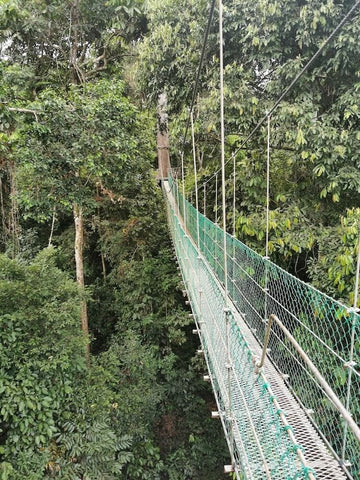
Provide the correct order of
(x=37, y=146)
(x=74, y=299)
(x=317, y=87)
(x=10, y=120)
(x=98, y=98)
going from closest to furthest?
(x=10, y=120), (x=37, y=146), (x=317, y=87), (x=98, y=98), (x=74, y=299)

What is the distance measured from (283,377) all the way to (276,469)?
529 mm

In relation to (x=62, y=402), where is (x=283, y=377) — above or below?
above

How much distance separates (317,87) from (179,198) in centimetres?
190

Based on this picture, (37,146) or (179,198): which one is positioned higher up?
(37,146)

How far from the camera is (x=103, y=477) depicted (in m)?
2.30

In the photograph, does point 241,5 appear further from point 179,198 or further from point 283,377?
point 283,377

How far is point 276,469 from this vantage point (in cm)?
82

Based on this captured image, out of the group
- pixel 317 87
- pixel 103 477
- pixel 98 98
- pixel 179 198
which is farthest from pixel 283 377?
pixel 179 198

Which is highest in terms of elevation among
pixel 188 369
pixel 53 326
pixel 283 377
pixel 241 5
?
pixel 241 5

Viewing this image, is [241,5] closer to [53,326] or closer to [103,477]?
[53,326]

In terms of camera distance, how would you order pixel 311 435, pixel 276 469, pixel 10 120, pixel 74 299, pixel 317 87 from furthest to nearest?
pixel 74 299 → pixel 317 87 → pixel 10 120 → pixel 311 435 → pixel 276 469

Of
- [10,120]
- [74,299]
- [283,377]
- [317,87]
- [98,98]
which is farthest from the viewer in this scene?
[74,299]

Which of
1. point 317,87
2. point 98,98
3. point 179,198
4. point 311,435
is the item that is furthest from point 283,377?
point 179,198

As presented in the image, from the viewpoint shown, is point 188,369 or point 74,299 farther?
point 188,369
